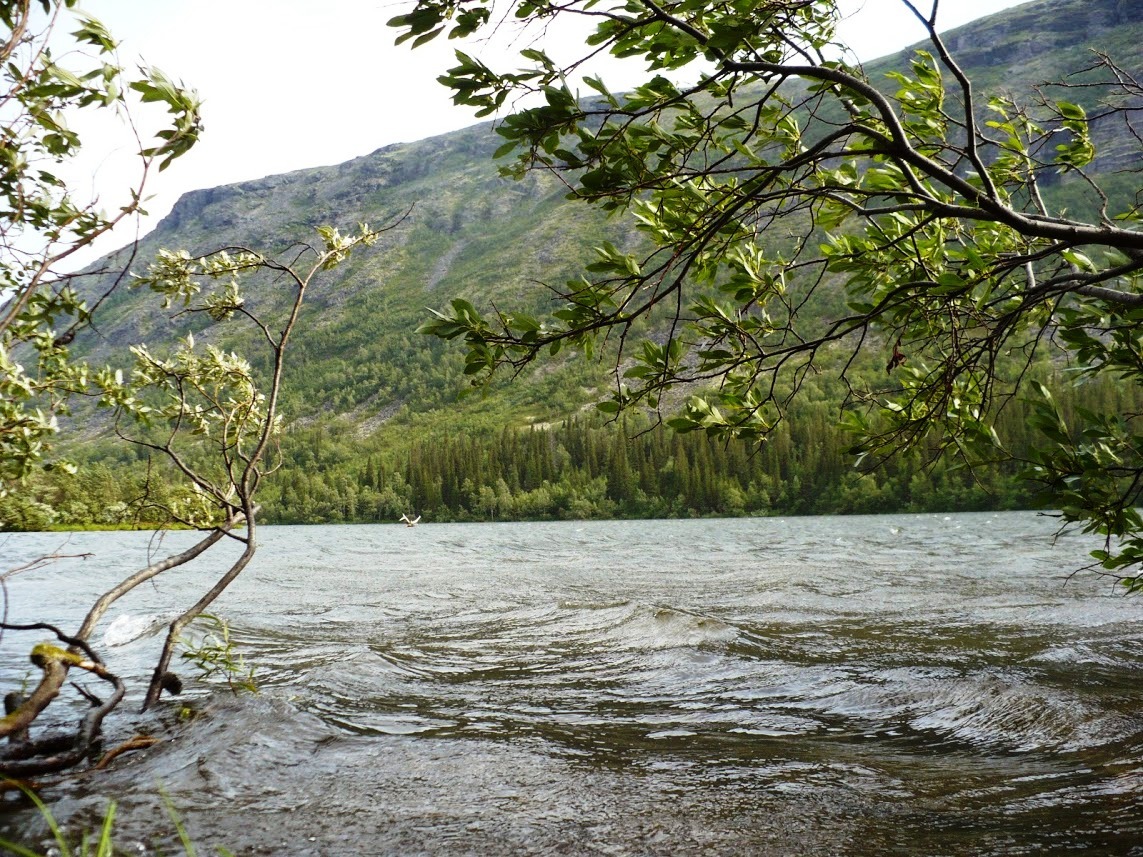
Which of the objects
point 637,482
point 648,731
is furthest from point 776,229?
point 637,482

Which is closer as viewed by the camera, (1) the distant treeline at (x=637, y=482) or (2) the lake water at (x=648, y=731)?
(2) the lake water at (x=648, y=731)

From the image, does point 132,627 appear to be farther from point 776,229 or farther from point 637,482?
point 637,482

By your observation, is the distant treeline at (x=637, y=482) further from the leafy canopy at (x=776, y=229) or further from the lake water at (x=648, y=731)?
the leafy canopy at (x=776, y=229)

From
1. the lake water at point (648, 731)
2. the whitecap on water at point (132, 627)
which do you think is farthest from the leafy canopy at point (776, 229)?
the whitecap on water at point (132, 627)

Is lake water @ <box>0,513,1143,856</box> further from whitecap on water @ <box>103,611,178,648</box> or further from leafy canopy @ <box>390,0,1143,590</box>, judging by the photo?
leafy canopy @ <box>390,0,1143,590</box>

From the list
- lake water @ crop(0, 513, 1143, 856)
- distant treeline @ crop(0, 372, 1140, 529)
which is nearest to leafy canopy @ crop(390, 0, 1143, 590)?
lake water @ crop(0, 513, 1143, 856)

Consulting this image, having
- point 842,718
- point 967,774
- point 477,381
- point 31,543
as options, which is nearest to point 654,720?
point 842,718

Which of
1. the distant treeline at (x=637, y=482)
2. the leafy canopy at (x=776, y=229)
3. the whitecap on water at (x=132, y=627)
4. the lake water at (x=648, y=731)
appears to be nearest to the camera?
the leafy canopy at (x=776, y=229)

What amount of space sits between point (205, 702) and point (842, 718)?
7.14m

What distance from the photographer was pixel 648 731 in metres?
8.28

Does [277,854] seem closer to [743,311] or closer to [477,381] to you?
[477,381]

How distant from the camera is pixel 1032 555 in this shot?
107 feet

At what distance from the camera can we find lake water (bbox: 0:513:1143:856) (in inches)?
209

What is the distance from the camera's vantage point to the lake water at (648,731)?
5301 millimetres
